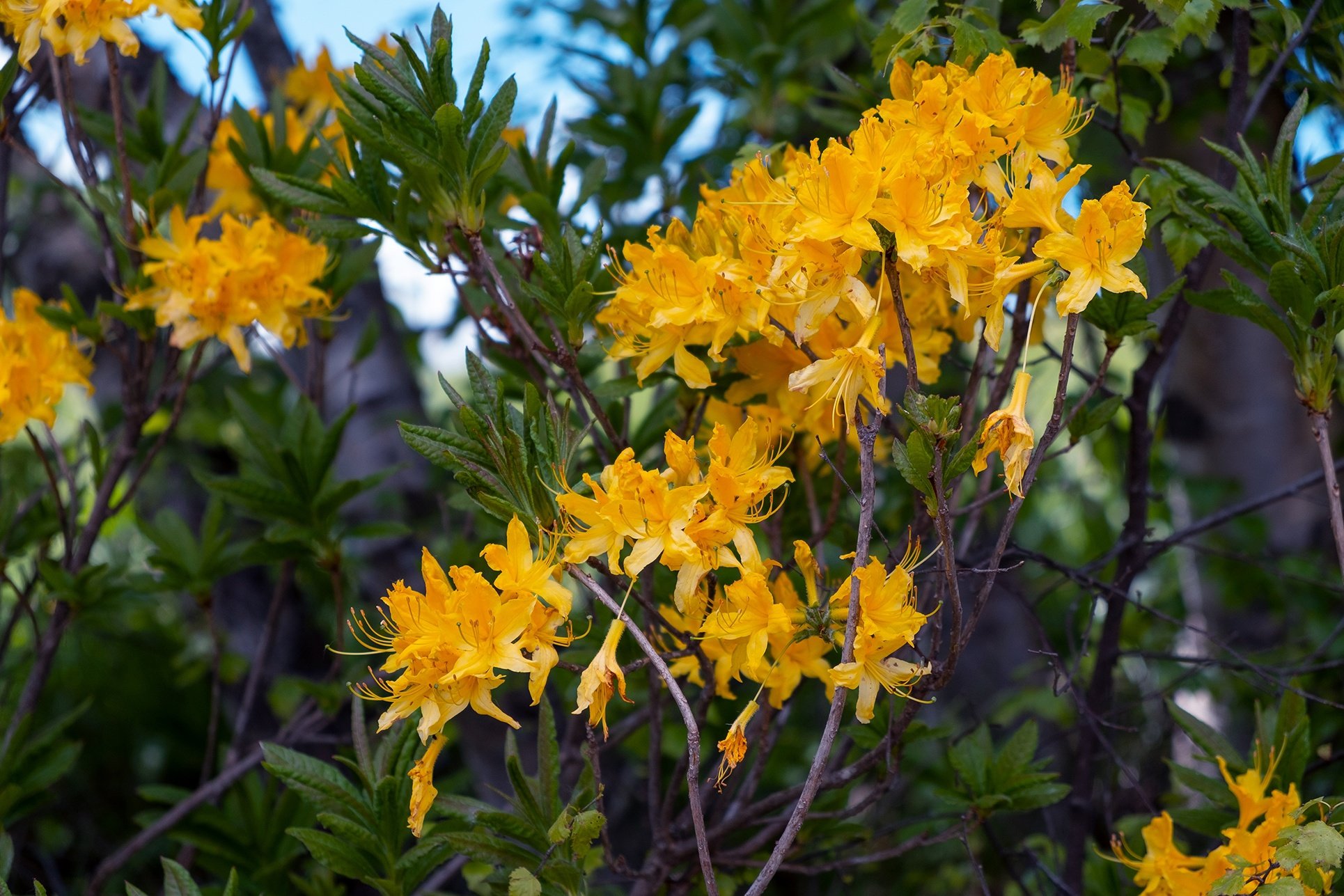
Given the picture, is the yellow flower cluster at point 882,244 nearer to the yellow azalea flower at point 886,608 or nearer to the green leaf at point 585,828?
the yellow azalea flower at point 886,608

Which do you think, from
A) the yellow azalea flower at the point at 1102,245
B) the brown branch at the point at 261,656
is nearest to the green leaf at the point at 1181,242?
the yellow azalea flower at the point at 1102,245

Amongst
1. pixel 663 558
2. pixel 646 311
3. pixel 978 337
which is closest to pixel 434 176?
pixel 646 311

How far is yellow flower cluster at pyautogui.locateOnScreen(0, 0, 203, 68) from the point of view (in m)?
1.58

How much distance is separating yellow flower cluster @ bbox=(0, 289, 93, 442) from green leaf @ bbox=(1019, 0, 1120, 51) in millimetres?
1523

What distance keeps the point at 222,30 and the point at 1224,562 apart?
2648 millimetres

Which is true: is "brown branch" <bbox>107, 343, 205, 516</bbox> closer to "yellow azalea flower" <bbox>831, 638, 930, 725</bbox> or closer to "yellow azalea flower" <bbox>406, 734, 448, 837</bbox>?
"yellow azalea flower" <bbox>406, 734, 448, 837</bbox>

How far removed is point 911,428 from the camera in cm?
112

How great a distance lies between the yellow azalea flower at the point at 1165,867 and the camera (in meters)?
1.34

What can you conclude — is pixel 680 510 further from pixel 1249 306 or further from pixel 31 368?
pixel 31 368

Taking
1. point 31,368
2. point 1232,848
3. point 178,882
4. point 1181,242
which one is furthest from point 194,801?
point 1181,242

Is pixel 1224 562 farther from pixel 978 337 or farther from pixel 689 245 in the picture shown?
pixel 689 245

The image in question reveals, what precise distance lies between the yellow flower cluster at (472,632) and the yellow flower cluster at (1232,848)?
2.65 ft

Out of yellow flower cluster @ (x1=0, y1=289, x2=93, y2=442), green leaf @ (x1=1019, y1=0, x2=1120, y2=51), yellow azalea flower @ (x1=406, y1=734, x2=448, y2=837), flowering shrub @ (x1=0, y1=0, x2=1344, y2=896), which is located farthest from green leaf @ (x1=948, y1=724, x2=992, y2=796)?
yellow flower cluster @ (x1=0, y1=289, x2=93, y2=442)

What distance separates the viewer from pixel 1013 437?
1.07 m
